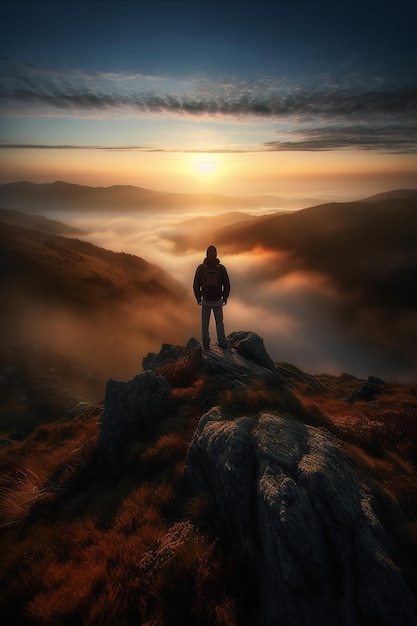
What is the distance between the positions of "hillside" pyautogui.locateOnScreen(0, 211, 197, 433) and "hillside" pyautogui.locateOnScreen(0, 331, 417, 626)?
32.5 metres

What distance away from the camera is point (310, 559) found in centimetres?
555

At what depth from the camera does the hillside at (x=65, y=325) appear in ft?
160

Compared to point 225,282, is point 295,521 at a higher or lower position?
lower

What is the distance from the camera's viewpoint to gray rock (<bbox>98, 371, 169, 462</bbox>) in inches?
440

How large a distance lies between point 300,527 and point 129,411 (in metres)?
7.71

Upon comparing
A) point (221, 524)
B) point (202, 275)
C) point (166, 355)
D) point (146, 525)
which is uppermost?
point (202, 275)

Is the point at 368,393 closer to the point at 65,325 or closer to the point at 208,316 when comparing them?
the point at 208,316

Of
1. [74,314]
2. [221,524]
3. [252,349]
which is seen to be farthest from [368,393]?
[74,314]

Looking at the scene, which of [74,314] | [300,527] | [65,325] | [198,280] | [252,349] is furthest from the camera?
[74,314]

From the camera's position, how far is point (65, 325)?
Answer: 269 feet

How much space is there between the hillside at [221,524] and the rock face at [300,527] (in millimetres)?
23

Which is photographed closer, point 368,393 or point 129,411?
point 129,411

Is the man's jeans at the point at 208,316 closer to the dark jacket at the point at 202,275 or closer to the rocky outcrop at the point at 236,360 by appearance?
the dark jacket at the point at 202,275

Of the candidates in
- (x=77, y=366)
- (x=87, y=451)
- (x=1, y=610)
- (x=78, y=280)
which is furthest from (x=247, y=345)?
(x=78, y=280)
